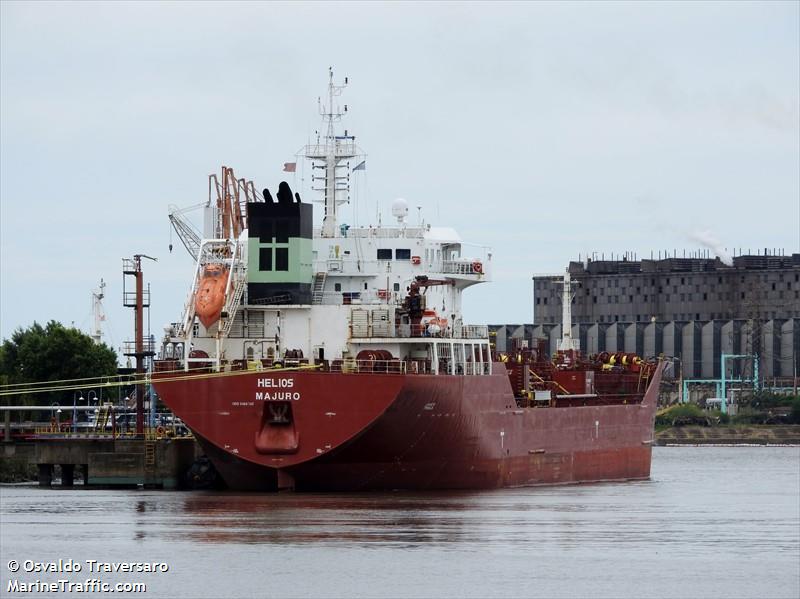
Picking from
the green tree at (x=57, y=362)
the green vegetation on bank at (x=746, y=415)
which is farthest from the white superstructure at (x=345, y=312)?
the green vegetation on bank at (x=746, y=415)

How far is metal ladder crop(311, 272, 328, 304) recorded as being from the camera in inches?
2174

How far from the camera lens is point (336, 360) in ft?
171

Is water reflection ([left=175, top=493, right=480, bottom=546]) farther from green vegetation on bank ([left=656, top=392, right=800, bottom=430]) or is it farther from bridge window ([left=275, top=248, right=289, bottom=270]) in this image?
green vegetation on bank ([left=656, top=392, right=800, bottom=430])

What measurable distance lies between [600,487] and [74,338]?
20834 mm

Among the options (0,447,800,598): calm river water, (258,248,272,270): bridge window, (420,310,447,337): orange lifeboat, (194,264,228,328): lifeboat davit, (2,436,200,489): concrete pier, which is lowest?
(0,447,800,598): calm river water

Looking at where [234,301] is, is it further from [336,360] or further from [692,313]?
[692,313]

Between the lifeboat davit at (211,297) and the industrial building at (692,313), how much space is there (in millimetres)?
80744

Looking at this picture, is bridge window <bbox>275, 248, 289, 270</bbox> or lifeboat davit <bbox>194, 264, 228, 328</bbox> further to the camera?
bridge window <bbox>275, 248, 289, 270</bbox>

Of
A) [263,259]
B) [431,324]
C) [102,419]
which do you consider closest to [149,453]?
[102,419]

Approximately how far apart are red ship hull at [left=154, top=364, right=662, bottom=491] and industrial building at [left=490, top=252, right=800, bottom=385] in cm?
7887

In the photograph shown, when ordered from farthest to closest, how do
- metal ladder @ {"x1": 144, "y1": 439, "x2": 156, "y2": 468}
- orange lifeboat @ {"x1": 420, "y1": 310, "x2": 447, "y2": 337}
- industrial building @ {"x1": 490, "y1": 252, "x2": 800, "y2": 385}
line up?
industrial building @ {"x1": 490, "y1": 252, "x2": 800, "y2": 385} → metal ladder @ {"x1": 144, "y1": 439, "x2": 156, "y2": 468} → orange lifeboat @ {"x1": 420, "y1": 310, "x2": 447, "y2": 337}

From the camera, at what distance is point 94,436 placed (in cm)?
5769

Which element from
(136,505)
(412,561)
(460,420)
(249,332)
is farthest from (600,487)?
(412,561)

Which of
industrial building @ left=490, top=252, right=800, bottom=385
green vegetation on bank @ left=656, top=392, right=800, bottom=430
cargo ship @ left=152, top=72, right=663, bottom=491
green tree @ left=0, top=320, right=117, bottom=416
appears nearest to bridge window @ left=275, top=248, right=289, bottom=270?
cargo ship @ left=152, top=72, right=663, bottom=491
